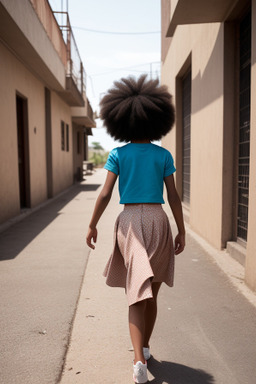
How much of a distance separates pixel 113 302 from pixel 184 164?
6994 millimetres

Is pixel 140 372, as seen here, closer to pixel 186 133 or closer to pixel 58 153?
pixel 186 133

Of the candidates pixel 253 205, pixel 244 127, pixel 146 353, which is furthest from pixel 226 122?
pixel 146 353

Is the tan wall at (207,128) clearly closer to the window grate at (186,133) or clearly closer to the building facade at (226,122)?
Answer: the building facade at (226,122)

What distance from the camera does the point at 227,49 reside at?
539 centimetres

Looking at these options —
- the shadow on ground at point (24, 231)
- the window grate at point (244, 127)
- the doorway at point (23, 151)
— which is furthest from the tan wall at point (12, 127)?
the window grate at point (244, 127)

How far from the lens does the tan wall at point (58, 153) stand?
14.1 metres

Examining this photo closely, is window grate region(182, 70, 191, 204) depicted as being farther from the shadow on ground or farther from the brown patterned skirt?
the brown patterned skirt

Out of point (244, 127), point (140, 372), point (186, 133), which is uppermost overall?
point (186, 133)

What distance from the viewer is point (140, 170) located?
2406 mm

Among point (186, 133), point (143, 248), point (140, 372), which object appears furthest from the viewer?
point (186, 133)

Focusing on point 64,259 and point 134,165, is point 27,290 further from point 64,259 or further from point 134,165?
point 134,165

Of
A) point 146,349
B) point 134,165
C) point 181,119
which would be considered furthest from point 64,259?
point 181,119

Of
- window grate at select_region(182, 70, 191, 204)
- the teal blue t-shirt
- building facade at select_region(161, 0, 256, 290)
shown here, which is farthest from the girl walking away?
window grate at select_region(182, 70, 191, 204)

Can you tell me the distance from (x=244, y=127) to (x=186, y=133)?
4.77 meters
